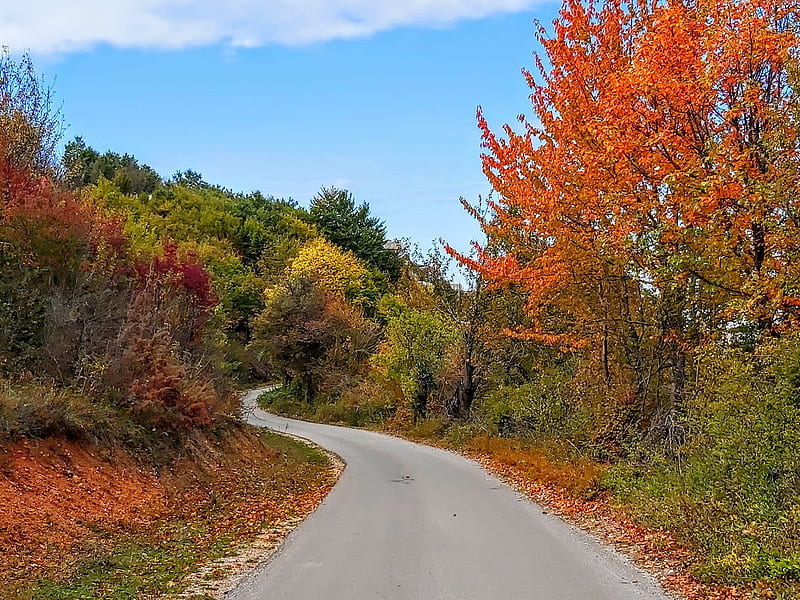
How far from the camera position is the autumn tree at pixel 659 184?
36.2ft

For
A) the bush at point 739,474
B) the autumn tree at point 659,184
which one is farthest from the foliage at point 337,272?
the bush at point 739,474

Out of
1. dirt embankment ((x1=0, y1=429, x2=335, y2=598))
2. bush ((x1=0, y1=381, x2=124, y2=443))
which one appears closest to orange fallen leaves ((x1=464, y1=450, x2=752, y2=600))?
dirt embankment ((x1=0, y1=429, x2=335, y2=598))

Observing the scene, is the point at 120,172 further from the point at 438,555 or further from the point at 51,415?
the point at 438,555

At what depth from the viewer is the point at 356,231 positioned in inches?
2458

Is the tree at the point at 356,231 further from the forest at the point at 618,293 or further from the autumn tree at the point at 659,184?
the autumn tree at the point at 659,184

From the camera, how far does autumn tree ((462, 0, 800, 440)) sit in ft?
36.2

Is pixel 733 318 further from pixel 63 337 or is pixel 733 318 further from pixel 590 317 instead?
pixel 63 337

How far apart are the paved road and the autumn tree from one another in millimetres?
4369

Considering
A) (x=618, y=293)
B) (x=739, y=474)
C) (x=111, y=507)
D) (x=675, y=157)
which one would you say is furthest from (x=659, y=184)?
(x=111, y=507)

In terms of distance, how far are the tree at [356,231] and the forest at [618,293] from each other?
127ft

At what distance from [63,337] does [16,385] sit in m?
1.84

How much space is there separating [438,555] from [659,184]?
7.58m

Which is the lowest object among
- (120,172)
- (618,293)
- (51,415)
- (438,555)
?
(438,555)

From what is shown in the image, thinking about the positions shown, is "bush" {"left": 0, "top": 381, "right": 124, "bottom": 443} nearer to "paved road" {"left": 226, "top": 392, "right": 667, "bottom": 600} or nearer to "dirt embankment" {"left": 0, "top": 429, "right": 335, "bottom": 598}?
"dirt embankment" {"left": 0, "top": 429, "right": 335, "bottom": 598}
